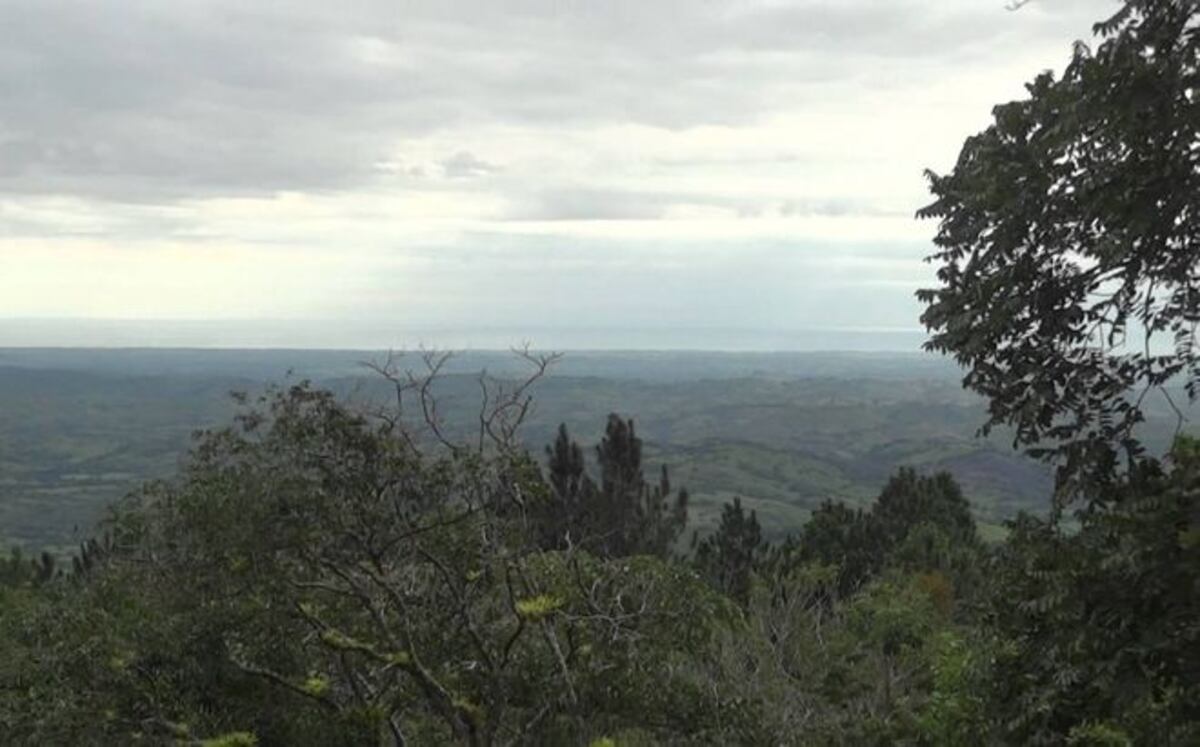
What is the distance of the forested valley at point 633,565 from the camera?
591cm

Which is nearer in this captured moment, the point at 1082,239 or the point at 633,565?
the point at 1082,239

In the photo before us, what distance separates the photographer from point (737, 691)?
55.2ft

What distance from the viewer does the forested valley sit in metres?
5.91

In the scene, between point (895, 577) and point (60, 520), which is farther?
point (60, 520)

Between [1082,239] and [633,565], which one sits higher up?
[1082,239]

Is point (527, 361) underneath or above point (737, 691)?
above

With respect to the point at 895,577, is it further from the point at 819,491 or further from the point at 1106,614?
the point at 819,491

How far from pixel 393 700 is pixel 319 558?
192 centimetres

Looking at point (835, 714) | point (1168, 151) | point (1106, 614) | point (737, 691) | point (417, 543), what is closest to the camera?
point (1168, 151)

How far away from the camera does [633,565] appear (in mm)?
12211

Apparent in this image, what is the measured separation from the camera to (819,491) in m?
164

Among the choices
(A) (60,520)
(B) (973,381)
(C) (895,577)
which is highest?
(B) (973,381)

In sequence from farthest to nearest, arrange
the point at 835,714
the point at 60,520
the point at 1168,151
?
the point at 60,520 → the point at 835,714 → the point at 1168,151

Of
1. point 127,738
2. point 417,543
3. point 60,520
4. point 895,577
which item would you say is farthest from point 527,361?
point 60,520
